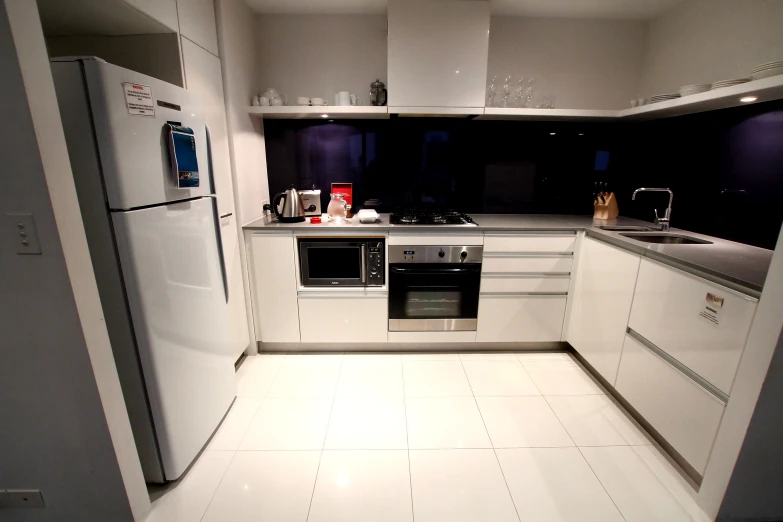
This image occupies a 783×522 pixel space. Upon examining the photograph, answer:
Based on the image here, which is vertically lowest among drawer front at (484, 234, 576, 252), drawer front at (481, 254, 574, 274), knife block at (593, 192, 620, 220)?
drawer front at (481, 254, 574, 274)

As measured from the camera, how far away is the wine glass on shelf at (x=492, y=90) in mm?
2593

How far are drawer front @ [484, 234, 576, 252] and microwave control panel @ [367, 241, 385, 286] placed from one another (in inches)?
28.1

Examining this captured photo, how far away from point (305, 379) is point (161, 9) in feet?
6.76

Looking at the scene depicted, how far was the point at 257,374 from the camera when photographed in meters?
2.34

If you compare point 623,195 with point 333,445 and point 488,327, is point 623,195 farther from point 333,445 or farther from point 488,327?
point 333,445

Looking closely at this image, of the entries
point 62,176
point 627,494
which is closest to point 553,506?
point 627,494

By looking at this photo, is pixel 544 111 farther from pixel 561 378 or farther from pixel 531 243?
pixel 561 378

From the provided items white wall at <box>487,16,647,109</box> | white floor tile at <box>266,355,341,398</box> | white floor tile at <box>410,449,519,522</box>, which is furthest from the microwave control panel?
white wall at <box>487,16,647,109</box>

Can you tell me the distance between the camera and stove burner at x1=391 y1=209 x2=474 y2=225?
2453 millimetres

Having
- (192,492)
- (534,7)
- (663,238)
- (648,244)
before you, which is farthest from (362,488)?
(534,7)

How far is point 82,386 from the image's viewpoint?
115 cm

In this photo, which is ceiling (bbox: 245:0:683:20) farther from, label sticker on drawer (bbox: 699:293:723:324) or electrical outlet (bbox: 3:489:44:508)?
electrical outlet (bbox: 3:489:44:508)

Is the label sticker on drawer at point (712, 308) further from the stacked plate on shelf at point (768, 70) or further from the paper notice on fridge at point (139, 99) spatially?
the paper notice on fridge at point (139, 99)

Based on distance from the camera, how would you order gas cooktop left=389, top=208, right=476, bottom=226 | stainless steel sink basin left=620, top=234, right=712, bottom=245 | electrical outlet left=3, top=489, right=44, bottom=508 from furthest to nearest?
gas cooktop left=389, top=208, right=476, bottom=226, stainless steel sink basin left=620, top=234, right=712, bottom=245, electrical outlet left=3, top=489, right=44, bottom=508
